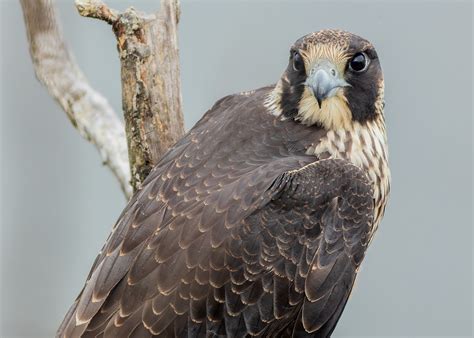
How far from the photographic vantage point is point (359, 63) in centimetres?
416

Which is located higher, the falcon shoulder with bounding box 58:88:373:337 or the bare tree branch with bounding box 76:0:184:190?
the bare tree branch with bounding box 76:0:184:190

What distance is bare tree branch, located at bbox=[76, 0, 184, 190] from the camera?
4.34m

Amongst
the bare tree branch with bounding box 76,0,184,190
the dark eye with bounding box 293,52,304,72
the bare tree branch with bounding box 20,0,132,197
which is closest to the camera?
the dark eye with bounding box 293,52,304,72

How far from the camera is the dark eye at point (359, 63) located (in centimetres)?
414

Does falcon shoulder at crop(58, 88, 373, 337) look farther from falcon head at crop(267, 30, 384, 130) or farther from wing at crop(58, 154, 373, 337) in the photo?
falcon head at crop(267, 30, 384, 130)

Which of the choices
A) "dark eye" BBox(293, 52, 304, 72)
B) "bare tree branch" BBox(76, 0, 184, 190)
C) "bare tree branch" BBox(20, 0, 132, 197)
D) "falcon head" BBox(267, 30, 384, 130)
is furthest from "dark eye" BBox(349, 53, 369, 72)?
"bare tree branch" BBox(20, 0, 132, 197)

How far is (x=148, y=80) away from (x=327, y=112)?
0.94 m

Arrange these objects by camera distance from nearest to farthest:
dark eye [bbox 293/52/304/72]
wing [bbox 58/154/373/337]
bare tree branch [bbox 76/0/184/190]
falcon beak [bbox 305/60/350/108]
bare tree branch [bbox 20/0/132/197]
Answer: wing [bbox 58/154/373/337], falcon beak [bbox 305/60/350/108], dark eye [bbox 293/52/304/72], bare tree branch [bbox 76/0/184/190], bare tree branch [bbox 20/0/132/197]

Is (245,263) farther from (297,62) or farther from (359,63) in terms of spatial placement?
(359,63)

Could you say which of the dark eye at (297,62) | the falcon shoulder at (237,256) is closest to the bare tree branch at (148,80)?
the falcon shoulder at (237,256)

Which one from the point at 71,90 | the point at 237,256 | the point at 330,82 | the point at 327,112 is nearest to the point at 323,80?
the point at 330,82

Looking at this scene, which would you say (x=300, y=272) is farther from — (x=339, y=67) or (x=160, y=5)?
(x=160, y=5)

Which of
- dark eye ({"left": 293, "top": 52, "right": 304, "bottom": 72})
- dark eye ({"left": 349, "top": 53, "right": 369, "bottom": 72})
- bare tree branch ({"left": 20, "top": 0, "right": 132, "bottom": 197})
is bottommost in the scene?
bare tree branch ({"left": 20, "top": 0, "right": 132, "bottom": 197})

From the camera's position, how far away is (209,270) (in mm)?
3729
